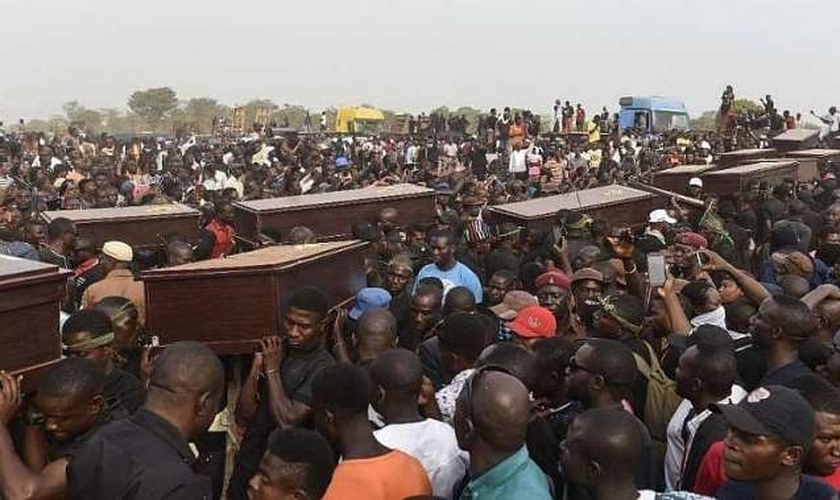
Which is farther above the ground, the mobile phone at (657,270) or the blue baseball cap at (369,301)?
the mobile phone at (657,270)

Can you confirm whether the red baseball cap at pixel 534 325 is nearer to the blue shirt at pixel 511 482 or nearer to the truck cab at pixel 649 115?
the blue shirt at pixel 511 482

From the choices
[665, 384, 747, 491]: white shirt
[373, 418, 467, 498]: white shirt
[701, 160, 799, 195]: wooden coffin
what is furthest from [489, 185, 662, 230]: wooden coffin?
[373, 418, 467, 498]: white shirt

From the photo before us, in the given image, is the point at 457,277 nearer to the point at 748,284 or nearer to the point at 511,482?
the point at 748,284

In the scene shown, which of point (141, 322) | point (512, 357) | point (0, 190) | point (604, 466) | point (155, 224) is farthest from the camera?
point (0, 190)

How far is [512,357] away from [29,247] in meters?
4.47

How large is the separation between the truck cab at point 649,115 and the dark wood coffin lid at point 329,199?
17293 mm

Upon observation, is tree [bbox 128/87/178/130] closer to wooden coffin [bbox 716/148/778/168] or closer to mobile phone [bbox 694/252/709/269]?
wooden coffin [bbox 716/148/778/168]

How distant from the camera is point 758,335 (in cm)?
405

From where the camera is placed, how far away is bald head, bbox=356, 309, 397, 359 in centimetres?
416

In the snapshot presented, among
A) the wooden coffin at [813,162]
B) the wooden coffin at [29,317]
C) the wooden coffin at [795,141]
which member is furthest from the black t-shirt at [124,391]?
the wooden coffin at [795,141]

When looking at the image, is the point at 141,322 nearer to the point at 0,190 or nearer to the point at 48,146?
the point at 0,190

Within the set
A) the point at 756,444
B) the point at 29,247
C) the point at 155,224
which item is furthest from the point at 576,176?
the point at 756,444

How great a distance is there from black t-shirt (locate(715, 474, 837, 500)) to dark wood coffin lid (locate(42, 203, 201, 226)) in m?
6.09

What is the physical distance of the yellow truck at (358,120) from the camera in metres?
32.4
